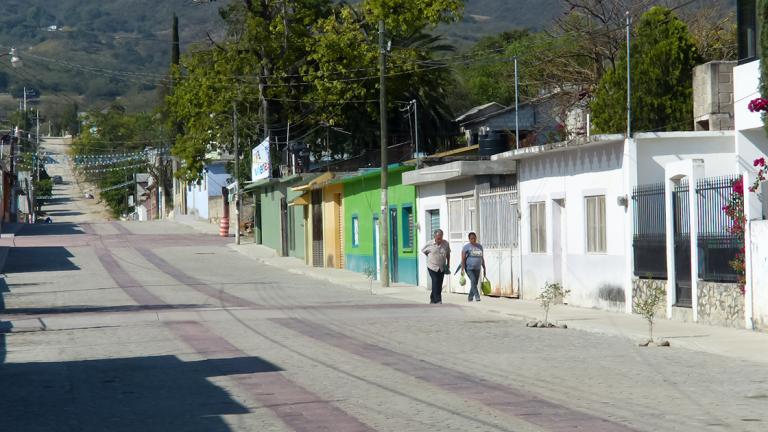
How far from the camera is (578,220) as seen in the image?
24953 millimetres

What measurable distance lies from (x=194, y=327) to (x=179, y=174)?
41949 mm

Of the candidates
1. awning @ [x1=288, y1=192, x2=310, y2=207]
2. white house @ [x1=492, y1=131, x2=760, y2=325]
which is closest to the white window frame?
white house @ [x1=492, y1=131, x2=760, y2=325]

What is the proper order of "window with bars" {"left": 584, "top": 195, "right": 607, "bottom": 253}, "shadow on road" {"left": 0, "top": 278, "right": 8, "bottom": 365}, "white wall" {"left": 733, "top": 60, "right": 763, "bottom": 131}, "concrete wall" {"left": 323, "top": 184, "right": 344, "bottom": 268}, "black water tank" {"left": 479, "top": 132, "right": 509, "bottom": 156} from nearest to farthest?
"shadow on road" {"left": 0, "top": 278, "right": 8, "bottom": 365} → "white wall" {"left": 733, "top": 60, "right": 763, "bottom": 131} → "window with bars" {"left": 584, "top": 195, "right": 607, "bottom": 253} → "black water tank" {"left": 479, "top": 132, "right": 509, "bottom": 156} → "concrete wall" {"left": 323, "top": 184, "right": 344, "bottom": 268}

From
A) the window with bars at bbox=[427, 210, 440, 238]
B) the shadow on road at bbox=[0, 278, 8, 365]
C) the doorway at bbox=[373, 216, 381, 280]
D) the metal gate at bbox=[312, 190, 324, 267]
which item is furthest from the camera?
the metal gate at bbox=[312, 190, 324, 267]

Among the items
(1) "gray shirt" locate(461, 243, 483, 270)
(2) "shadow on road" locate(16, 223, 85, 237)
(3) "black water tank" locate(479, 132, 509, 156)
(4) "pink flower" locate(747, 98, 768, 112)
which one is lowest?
(1) "gray shirt" locate(461, 243, 483, 270)

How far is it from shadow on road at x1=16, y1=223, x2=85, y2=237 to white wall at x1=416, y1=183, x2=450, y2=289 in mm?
34587

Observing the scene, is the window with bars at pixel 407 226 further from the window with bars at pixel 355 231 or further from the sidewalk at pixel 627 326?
the window with bars at pixel 355 231

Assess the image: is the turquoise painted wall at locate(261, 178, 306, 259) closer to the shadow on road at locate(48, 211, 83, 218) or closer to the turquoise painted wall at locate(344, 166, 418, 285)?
the turquoise painted wall at locate(344, 166, 418, 285)

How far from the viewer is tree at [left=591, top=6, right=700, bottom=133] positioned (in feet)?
105

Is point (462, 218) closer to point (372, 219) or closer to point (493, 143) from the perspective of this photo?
point (493, 143)

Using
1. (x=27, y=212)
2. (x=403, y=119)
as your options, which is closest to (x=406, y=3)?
(x=403, y=119)

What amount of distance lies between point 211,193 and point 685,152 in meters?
62.6

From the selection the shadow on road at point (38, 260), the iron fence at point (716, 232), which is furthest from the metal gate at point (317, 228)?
the iron fence at point (716, 232)

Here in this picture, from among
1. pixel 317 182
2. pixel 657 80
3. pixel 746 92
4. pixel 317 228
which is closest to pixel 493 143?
pixel 657 80
